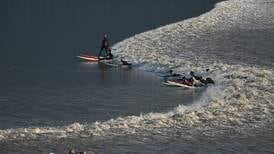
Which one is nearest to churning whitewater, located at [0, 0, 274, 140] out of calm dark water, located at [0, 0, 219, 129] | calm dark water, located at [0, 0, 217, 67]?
calm dark water, located at [0, 0, 219, 129]

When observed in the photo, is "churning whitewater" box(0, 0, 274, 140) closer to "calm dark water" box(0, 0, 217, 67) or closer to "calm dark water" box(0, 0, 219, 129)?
"calm dark water" box(0, 0, 219, 129)

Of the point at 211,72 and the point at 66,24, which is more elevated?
the point at 66,24

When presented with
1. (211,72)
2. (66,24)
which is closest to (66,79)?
(211,72)

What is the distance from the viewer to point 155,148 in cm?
1750

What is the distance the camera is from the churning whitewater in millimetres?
19516

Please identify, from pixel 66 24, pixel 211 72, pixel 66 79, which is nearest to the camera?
pixel 66 79

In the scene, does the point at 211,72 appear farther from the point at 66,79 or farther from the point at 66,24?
the point at 66,24

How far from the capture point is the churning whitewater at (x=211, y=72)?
64.0 ft

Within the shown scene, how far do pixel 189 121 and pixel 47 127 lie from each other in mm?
4948

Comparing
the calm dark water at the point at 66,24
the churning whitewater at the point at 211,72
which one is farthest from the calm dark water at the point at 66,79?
the churning whitewater at the point at 211,72

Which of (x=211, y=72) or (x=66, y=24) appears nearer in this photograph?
(x=211, y=72)

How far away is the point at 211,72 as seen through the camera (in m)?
31.4

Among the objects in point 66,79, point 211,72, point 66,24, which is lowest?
point 66,79

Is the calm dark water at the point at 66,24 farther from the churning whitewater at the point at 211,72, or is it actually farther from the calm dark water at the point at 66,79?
the churning whitewater at the point at 211,72
